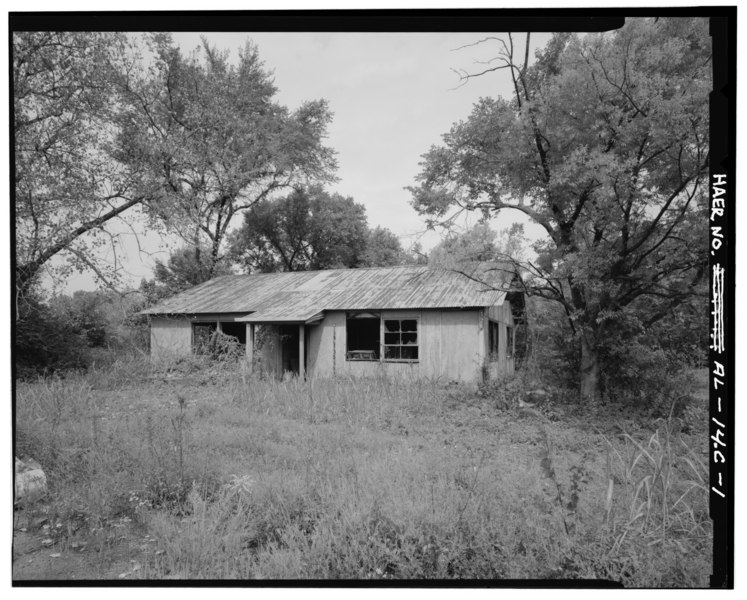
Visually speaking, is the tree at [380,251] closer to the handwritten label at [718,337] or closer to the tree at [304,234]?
the tree at [304,234]

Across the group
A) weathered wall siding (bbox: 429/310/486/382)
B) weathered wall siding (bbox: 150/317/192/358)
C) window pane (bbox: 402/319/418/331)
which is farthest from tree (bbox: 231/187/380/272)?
weathered wall siding (bbox: 429/310/486/382)

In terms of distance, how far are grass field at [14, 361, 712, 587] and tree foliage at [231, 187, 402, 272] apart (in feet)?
38.4

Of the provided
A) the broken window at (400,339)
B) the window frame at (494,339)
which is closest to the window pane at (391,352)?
the broken window at (400,339)

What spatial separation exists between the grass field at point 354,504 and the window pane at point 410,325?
5.51 metres

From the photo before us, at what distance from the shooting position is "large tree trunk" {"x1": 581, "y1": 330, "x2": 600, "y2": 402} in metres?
6.80

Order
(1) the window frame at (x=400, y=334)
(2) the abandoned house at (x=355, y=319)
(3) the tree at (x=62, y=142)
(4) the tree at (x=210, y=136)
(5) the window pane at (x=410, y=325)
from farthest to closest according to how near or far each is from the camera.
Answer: (5) the window pane at (x=410, y=325) < (1) the window frame at (x=400, y=334) < (2) the abandoned house at (x=355, y=319) < (4) the tree at (x=210, y=136) < (3) the tree at (x=62, y=142)

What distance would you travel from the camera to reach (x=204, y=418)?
6.30m

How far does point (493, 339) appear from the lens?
11.5m

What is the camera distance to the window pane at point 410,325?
10.8 meters

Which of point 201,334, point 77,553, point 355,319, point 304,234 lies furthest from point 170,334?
point 77,553

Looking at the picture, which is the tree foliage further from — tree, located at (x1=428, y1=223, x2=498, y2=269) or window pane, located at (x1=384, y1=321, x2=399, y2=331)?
tree, located at (x1=428, y1=223, x2=498, y2=269)

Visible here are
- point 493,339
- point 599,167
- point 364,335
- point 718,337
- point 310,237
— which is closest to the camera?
point 718,337

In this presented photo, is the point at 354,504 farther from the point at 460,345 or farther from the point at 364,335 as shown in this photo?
the point at 364,335

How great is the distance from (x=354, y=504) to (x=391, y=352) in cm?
796
